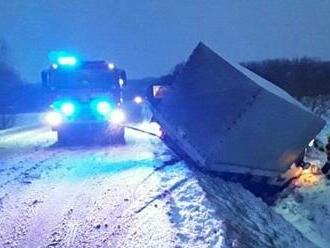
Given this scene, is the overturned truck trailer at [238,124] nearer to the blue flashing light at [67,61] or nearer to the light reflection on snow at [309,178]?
the light reflection on snow at [309,178]

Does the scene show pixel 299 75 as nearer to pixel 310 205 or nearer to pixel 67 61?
pixel 67 61

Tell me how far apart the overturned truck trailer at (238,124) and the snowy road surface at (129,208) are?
0.56m

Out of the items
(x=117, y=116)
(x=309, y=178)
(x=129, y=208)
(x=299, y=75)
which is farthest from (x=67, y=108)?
(x=299, y=75)

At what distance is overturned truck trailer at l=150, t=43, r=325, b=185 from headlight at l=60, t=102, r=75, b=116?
5.51 m

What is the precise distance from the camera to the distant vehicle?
1664 centimetres

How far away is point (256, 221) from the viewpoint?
8.89 metres

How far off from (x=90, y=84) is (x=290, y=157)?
25.7ft

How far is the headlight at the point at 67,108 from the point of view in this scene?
16594mm

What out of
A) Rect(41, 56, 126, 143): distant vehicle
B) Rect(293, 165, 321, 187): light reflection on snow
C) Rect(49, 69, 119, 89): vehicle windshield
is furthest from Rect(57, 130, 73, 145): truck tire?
Rect(293, 165, 321, 187): light reflection on snow

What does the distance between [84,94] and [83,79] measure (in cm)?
60

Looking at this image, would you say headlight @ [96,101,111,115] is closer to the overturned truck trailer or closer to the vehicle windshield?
the vehicle windshield

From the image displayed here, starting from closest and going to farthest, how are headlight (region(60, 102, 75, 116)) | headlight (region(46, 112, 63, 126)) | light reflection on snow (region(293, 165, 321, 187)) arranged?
light reflection on snow (region(293, 165, 321, 187)) → headlight (region(60, 102, 75, 116)) → headlight (region(46, 112, 63, 126))

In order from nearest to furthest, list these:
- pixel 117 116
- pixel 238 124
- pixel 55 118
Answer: pixel 238 124 < pixel 55 118 < pixel 117 116

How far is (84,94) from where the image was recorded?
16.7 metres
